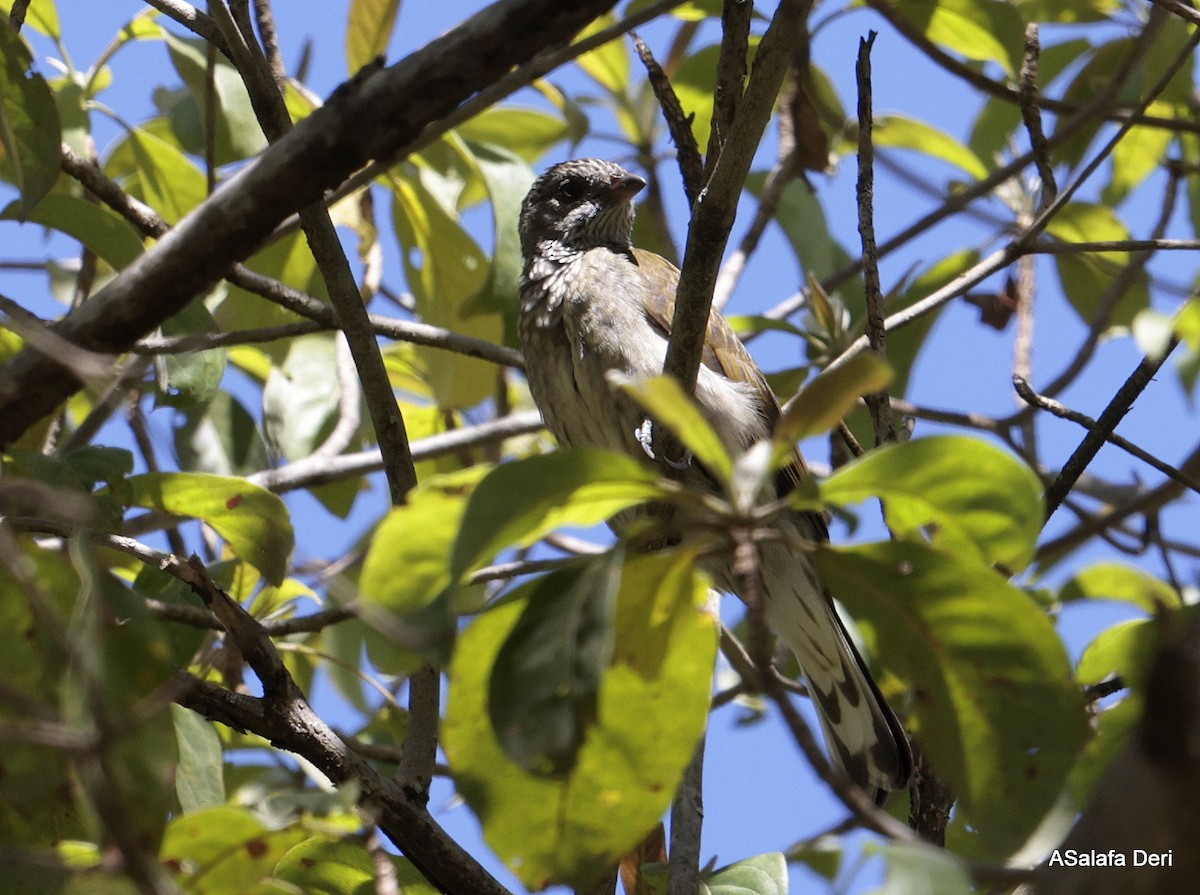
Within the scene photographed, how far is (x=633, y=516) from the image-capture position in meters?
3.86

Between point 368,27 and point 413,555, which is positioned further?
point 368,27

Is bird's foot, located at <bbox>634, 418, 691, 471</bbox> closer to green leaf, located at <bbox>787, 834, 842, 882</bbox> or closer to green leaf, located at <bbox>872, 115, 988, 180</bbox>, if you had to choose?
green leaf, located at <bbox>787, 834, 842, 882</bbox>

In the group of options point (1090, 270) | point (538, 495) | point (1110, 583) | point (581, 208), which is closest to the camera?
point (538, 495)

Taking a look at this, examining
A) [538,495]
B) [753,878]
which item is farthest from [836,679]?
[538,495]

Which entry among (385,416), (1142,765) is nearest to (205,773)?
(385,416)

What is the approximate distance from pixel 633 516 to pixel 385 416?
126 centimetres

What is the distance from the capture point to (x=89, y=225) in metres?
3.09

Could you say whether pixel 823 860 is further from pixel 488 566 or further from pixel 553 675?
pixel 553 675

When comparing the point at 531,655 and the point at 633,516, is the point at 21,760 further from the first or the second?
the point at 633,516

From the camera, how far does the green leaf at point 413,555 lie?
65.3 inches

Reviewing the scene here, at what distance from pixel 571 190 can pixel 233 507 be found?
2633 millimetres

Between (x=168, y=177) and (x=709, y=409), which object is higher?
(x=168, y=177)

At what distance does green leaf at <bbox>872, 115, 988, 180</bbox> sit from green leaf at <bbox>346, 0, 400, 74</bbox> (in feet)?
6.39

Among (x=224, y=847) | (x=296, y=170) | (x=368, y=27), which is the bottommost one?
(x=224, y=847)
